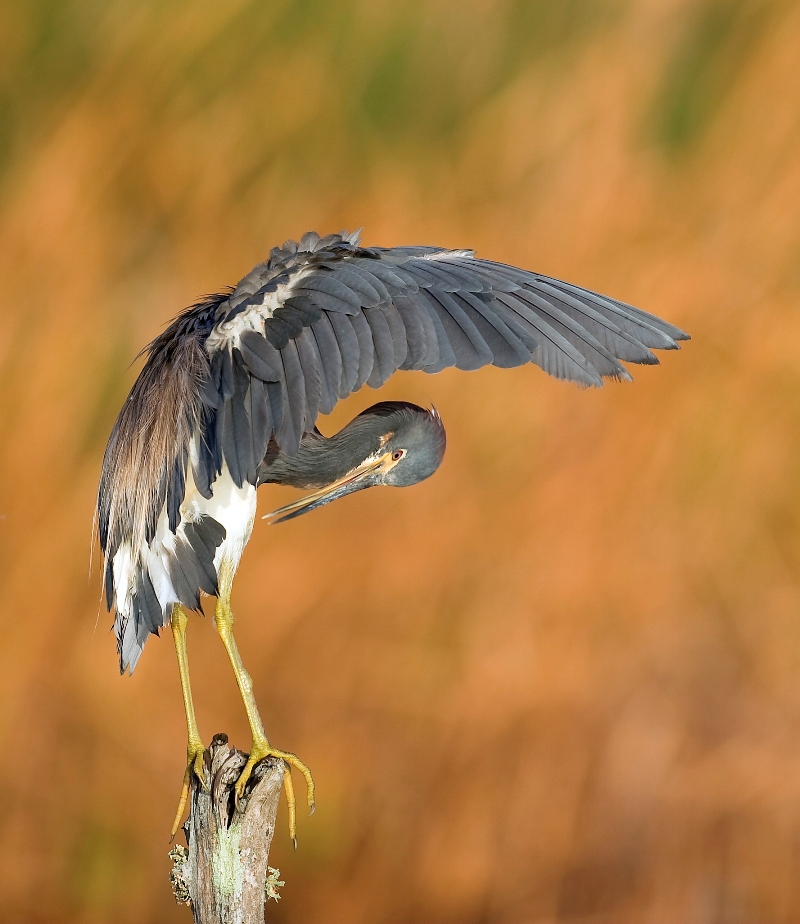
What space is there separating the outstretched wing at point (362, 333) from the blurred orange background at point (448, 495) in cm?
131

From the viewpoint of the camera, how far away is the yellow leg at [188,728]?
1.75 m

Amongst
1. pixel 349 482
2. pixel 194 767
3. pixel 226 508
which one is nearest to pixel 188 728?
pixel 194 767

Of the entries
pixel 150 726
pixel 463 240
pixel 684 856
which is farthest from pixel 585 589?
pixel 150 726

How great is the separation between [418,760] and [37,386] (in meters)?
1.37

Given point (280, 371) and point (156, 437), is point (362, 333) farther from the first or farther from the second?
point (156, 437)

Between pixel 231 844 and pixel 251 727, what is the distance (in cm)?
18

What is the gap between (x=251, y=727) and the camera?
1.73 m

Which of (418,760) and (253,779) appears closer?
(253,779)

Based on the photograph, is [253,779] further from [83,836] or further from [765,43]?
[765,43]

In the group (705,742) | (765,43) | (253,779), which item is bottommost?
(253,779)

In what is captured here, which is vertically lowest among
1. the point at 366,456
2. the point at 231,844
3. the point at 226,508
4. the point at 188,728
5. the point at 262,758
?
the point at 231,844

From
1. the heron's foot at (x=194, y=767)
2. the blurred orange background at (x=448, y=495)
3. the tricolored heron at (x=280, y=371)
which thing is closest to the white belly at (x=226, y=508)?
the tricolored heron at (x=280, y=371)

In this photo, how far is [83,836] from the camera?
2992 mm

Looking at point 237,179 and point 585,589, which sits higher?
point 237,179
